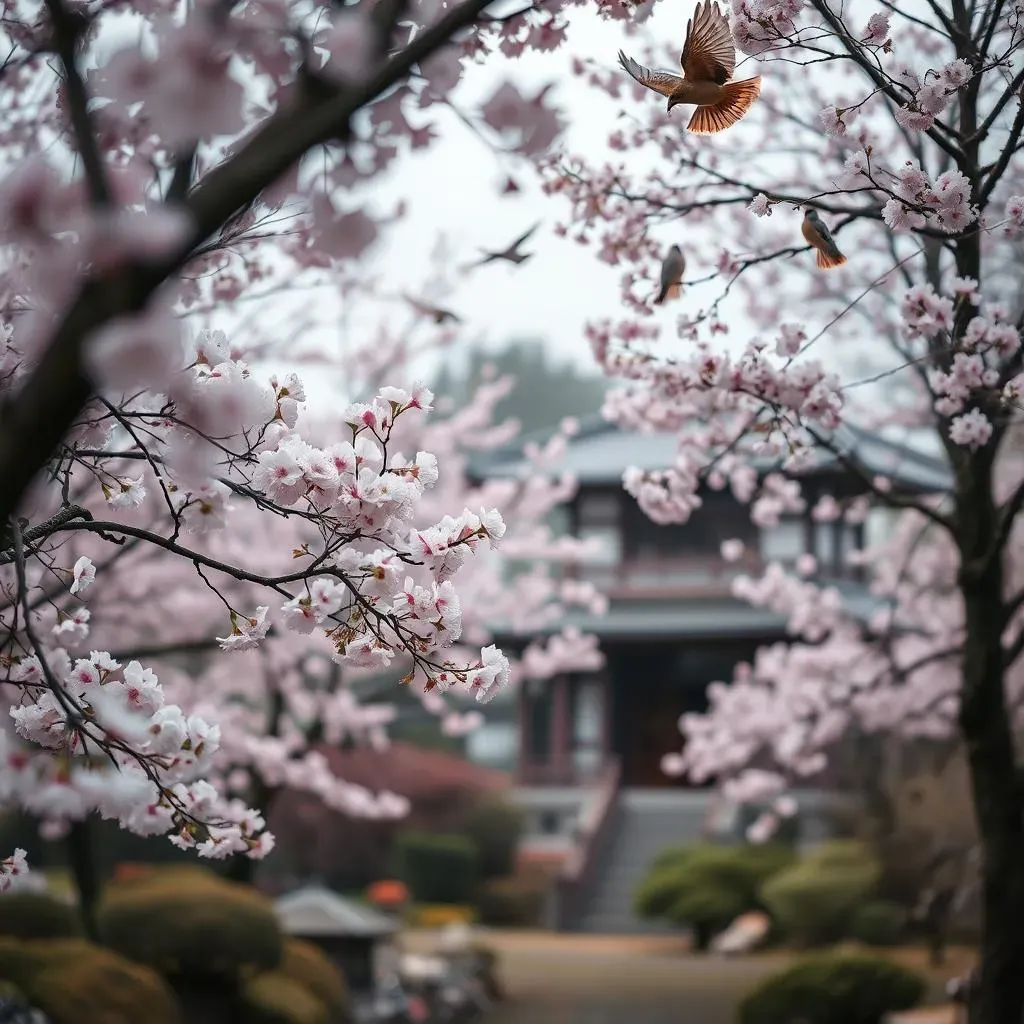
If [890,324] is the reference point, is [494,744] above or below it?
below

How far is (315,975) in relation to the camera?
9.14 m

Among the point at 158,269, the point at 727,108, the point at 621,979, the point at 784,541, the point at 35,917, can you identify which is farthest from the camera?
the point at 784,541

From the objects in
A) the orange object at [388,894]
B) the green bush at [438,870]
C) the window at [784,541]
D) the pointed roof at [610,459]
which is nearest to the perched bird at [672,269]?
the orange object at [388,894]

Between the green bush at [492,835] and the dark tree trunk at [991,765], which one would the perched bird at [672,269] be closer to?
the dark tree trunk at [991,765]

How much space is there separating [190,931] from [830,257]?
6075mm

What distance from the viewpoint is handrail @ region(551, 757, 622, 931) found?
1795cm

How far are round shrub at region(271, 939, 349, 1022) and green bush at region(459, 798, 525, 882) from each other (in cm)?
1082

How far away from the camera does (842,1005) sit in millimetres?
9703

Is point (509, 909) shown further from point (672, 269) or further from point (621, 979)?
point (672, 269)

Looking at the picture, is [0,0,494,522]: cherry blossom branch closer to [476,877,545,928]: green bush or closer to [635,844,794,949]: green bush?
[635,844,794,949]: green bush

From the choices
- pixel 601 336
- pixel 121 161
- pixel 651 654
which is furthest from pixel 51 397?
Answer: pixel 651 654

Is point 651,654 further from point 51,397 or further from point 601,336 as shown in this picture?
point 51,397

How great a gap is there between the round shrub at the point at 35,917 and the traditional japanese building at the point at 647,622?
13933 mm

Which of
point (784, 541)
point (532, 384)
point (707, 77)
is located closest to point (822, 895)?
point (784, 541)
